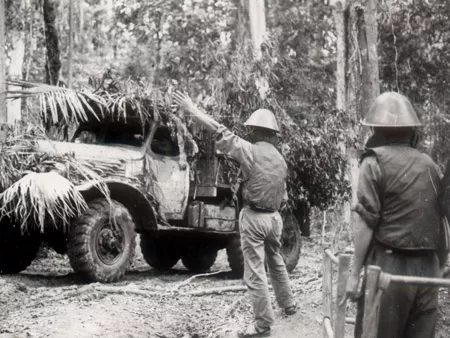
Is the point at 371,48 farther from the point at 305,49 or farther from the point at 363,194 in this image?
the point at 305,49

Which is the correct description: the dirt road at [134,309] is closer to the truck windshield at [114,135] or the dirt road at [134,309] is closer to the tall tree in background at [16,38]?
the truck windshield at [114,135]

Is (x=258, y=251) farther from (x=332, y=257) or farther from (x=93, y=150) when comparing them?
(x=93, y=150)

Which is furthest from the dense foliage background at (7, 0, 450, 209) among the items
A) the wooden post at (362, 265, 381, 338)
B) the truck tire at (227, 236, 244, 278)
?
the wooden post at (362, 265, 381, 338)

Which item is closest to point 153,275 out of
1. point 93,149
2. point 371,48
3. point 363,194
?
point 93,149

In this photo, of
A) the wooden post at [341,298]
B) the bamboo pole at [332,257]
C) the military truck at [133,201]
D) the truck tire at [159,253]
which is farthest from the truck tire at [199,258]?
the wooden post at [341,298]

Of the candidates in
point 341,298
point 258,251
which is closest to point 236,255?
point 258,251

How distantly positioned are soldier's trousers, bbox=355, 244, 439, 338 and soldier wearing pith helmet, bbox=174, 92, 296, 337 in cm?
266

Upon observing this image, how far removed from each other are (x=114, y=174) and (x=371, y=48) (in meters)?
4.45

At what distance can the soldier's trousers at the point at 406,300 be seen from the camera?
359 centimetres

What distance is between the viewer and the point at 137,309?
23.4 ft

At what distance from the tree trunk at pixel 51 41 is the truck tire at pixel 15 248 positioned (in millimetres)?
5452

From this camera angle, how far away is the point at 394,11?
714 inches

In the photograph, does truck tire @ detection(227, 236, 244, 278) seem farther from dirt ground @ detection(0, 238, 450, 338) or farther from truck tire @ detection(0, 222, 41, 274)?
truck tire @ detection(0, 222, 41, 274)

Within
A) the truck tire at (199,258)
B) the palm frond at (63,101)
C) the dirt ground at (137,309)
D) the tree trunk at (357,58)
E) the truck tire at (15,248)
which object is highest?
the tree trunk at (357,58)
